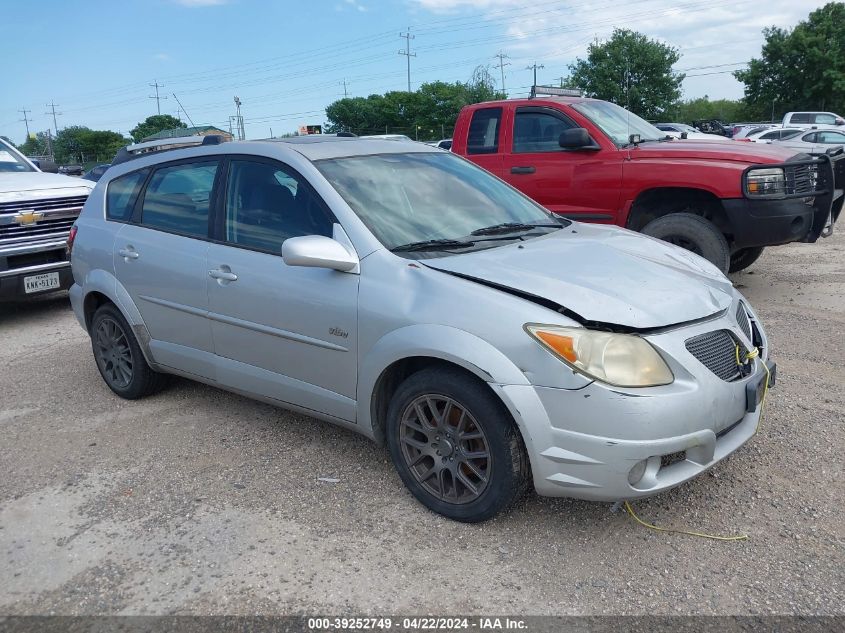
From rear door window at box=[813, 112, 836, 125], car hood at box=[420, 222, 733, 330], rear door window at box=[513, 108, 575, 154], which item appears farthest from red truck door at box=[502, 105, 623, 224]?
rear door window at box=[813, 112, 836, 125]

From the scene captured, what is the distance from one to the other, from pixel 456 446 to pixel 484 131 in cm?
542

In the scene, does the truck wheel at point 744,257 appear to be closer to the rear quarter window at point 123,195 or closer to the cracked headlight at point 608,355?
the cracked headlight at point 608,355

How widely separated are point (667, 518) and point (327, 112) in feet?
296

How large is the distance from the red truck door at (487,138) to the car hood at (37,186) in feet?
14.4

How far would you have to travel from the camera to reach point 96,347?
5.09 meters

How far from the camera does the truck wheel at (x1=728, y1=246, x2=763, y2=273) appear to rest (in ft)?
24.1

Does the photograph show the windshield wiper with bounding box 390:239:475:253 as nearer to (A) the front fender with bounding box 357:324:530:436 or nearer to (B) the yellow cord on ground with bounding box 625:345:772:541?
(A) the front fender with bounding box 357:324:530:436

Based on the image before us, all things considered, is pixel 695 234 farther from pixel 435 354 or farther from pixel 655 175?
pixel 435 354

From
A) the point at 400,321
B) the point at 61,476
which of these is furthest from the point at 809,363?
the point at 61,476

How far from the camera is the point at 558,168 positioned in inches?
286

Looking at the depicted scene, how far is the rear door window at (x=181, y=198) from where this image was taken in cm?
422

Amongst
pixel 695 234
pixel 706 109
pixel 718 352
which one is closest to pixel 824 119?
pixel 695 234

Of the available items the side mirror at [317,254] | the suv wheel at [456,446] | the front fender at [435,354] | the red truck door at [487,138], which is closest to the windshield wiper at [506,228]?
the side mirror at [317,254]

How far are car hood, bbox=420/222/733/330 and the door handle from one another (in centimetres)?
118
